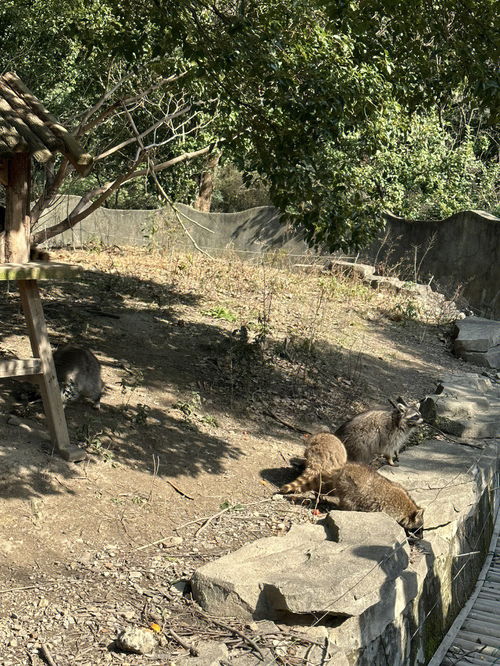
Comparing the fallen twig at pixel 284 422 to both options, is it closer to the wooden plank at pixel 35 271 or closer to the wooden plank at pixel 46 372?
the wooden plank at pixel 46 372

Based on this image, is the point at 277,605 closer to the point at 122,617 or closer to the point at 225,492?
the point at 122,617

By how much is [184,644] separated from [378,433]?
3954 mm

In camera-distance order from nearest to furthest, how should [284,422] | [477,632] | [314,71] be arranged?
[477,632]
[314,71]
[284,422]

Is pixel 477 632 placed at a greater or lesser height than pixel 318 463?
lesser

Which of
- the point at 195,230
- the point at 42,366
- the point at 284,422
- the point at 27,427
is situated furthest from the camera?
the point at 195,230

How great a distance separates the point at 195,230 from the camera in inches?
925

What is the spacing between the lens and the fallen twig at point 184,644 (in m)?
4.27

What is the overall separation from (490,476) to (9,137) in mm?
5486

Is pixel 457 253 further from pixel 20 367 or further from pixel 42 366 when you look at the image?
pixel 20 367

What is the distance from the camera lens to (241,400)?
30.4 feet

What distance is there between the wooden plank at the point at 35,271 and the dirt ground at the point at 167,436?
1517mm

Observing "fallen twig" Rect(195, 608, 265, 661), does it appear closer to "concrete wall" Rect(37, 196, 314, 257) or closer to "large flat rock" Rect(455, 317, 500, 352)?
"large flat rock" Rect(455, 317, 500, 352)

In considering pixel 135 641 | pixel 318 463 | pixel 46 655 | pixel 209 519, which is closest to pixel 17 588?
→ pixel 46 655

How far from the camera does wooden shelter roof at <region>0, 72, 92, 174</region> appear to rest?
5.97 meters
